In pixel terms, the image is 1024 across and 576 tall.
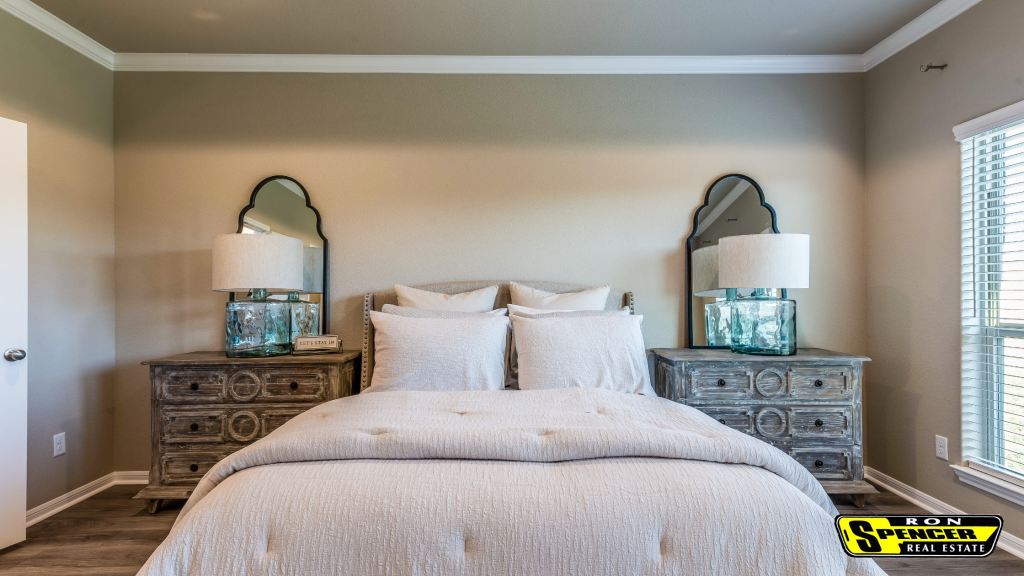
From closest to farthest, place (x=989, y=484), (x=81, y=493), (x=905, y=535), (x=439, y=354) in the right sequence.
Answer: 1. (x=905, y=535)
2. (x=989, y=484)
3. (x=439, y=354)
4. (x=81, y=493)

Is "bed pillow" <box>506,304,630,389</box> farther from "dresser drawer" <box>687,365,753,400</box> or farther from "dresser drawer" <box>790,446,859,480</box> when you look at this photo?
"dresser drawer" <box>790,446,859,480</box>

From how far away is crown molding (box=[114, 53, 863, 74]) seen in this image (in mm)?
3133

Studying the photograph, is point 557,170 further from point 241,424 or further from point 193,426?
point 193,426

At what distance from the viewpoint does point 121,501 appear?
2.81 m

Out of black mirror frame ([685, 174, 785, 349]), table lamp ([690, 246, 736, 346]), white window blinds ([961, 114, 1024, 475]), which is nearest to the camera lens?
white window blinds ([961, 114, 1024, 475])

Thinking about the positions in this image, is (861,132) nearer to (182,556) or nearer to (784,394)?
(784,394)

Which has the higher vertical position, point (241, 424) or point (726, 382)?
point (726, 382)

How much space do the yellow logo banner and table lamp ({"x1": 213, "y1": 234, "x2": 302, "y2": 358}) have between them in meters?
2.72

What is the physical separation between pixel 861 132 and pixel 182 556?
158 inches

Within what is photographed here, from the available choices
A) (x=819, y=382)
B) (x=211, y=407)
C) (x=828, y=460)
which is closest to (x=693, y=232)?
(x=819, y=382)

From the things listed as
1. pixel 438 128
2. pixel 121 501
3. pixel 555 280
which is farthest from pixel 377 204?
pixel 121 501

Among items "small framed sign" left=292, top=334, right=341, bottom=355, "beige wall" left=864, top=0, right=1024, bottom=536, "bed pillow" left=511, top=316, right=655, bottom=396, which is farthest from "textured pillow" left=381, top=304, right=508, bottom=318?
"beige wall" left=864, top=0, right=1024, bottom=536

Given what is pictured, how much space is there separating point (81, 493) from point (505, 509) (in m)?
2.99

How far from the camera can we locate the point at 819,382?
8.79 feet
